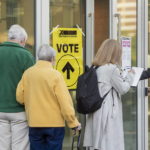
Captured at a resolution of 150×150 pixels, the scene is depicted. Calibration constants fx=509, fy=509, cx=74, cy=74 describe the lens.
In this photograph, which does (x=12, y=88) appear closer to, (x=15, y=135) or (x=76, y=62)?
(x=15, y=135)

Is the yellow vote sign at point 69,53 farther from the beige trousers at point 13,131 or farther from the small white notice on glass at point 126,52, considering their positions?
the beige trousers at point 13,131

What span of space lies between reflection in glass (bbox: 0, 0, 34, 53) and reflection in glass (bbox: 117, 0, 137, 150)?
120 centimetres

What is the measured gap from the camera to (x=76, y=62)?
603 cm

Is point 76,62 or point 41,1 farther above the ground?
point 41,1

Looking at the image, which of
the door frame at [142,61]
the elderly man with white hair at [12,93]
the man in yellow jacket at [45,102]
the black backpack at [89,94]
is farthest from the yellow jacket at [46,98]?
A: the door frame at [142,61]

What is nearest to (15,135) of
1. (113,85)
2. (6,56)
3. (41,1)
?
(6,56)

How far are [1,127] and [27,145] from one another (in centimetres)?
33

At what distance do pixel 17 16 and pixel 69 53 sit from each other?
0.74 meters

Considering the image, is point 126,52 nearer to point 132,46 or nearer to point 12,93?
point 132,46

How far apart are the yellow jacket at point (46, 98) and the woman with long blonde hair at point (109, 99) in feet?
1.40

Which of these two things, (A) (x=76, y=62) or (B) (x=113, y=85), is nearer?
(B) (x=113, y=85)

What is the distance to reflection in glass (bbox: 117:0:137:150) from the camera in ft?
20.8

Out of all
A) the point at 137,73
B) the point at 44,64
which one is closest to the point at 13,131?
the point at 44,64

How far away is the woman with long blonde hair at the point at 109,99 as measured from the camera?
526 cm
